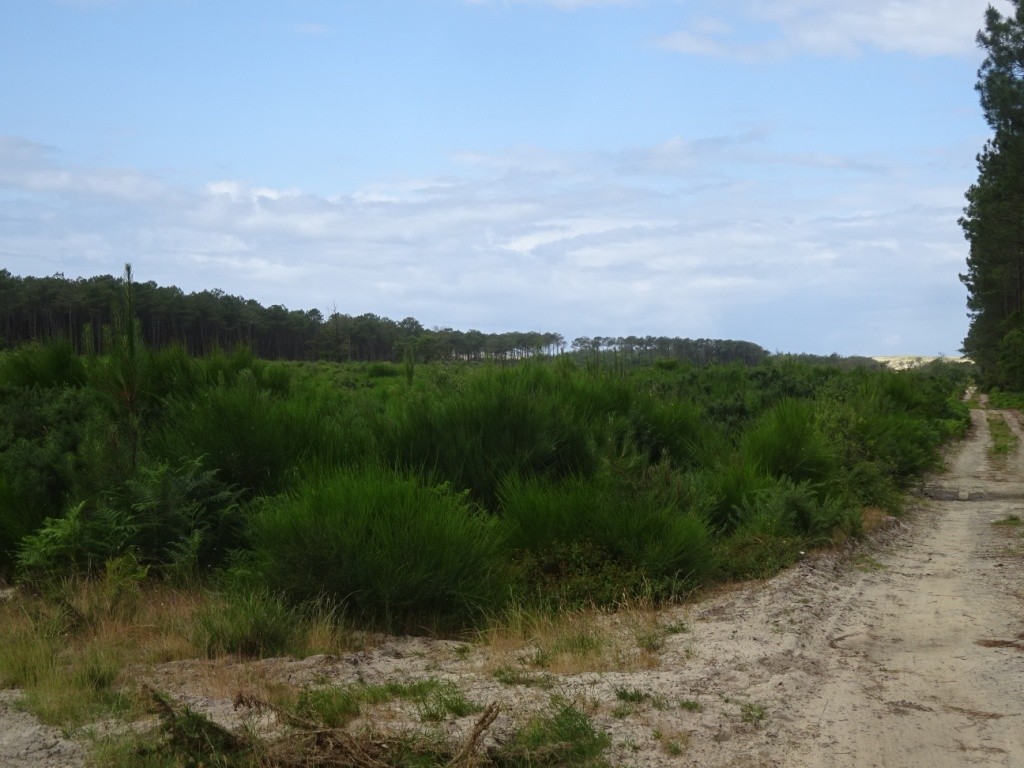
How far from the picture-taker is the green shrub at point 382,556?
679 centimetres

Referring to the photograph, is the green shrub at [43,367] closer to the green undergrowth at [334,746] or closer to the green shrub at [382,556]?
the green shrub at [382,556]

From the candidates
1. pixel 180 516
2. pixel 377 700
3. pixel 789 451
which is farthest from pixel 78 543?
pixel 789 451

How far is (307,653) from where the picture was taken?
19.4ft

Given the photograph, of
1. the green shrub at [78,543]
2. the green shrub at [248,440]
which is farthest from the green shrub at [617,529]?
the green shrub at [78,543]

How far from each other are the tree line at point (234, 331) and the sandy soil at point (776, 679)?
454cm

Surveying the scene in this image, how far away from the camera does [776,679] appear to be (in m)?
5.54

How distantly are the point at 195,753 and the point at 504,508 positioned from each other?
4.68m

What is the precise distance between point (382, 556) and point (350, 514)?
41 centimetres

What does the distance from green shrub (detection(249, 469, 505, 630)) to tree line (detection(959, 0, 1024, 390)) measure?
30.3 metres

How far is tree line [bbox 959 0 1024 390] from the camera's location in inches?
1247

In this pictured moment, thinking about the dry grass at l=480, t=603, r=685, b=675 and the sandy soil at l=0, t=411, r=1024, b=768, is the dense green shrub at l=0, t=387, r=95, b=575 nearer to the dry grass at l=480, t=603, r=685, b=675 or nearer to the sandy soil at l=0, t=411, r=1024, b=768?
the sandy soil at l=0, t=411, r=1024, b=768

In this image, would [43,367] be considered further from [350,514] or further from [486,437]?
[350,514]

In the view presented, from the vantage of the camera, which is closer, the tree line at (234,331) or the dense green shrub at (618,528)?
the dense green shrub at (618,528)

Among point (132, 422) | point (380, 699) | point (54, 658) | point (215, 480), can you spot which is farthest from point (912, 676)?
point (132, 422)
